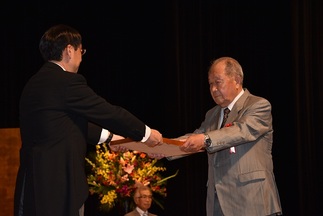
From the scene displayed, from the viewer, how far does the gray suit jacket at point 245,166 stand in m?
4.11

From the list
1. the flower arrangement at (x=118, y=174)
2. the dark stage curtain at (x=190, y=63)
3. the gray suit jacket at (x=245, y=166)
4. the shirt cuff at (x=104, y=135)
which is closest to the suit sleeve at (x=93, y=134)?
the shirt cuff at (x=104, y=135)

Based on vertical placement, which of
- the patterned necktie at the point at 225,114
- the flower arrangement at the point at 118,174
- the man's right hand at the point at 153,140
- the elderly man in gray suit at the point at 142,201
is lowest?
the elderly man in gray suit at the point at 142,201

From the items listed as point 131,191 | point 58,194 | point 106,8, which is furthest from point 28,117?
point 106,8

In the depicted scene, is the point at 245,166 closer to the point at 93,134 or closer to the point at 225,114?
the point at 225,114

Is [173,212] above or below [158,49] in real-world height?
below

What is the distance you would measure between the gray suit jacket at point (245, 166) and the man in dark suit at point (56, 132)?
2.57 feet

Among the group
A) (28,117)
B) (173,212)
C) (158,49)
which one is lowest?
(173,212)

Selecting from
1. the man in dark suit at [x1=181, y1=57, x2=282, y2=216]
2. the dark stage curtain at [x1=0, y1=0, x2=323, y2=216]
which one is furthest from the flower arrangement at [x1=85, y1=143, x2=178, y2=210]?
the man in dark suit at [x1=181, y1=57, x2=282, y2=216]

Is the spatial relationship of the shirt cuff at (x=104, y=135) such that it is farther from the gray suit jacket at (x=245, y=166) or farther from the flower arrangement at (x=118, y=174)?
the flower arrangement at (x=118, y=174)

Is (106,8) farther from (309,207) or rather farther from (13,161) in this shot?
(309,207)

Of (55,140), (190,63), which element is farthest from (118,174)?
(55,140)

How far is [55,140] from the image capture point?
138 inches

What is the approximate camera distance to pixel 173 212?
25.7 ft

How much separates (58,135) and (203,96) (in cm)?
431
